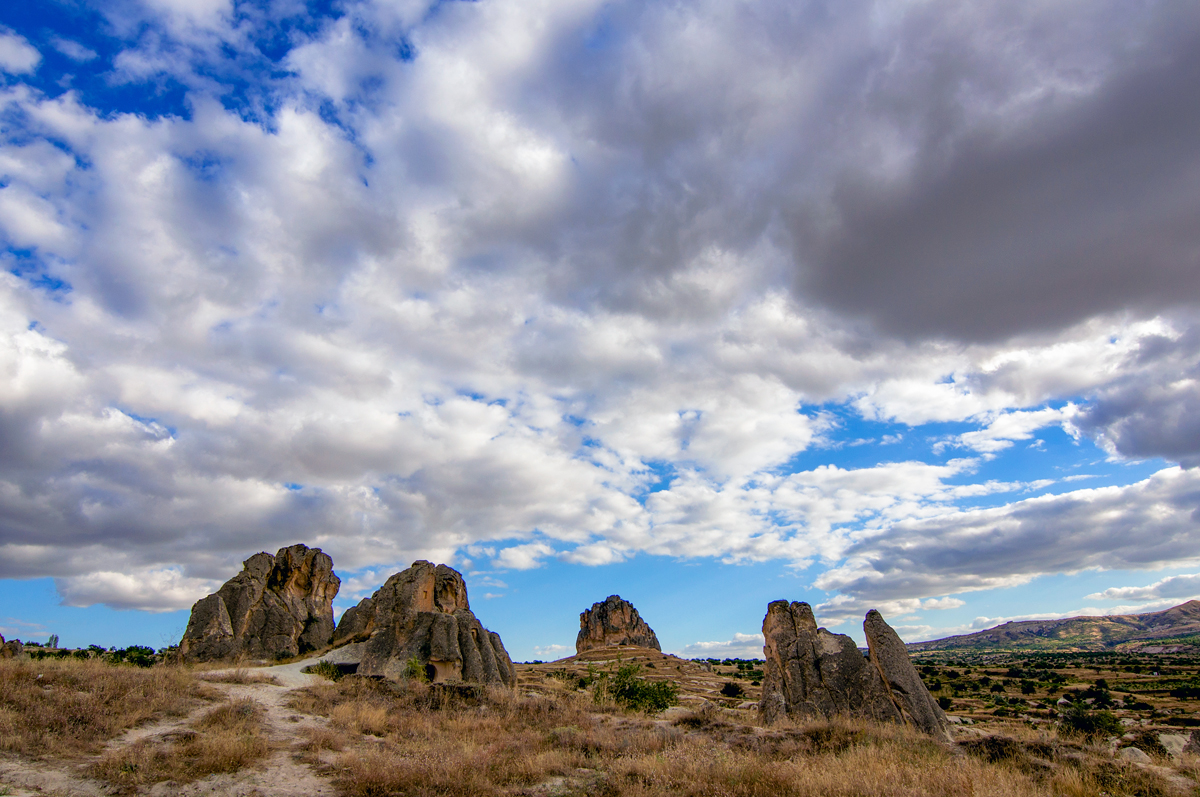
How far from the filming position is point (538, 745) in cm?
1596

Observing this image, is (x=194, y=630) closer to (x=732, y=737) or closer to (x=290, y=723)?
(x=290, y=723)

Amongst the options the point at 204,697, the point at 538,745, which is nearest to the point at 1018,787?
the point at 538,745

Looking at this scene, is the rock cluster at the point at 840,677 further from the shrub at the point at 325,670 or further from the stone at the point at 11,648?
the stone at the point at 11,648

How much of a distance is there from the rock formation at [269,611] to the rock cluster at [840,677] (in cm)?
2960

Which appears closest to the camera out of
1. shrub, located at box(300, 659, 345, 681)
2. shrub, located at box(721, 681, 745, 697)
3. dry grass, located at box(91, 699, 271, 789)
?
dry grass, located at box(91, 699, 271, 789)

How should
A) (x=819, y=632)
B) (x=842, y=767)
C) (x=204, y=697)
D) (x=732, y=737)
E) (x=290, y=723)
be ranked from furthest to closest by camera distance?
1. (x=819, y=632)
2. (x=204, y=697)
3. (x=290, y=723)
4. (x=732, y=737)
5. (x=842, y=767)

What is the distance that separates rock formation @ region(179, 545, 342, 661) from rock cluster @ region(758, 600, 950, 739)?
1165 inches

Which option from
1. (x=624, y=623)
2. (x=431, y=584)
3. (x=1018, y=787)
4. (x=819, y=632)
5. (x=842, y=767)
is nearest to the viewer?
(x=1018, y=787)

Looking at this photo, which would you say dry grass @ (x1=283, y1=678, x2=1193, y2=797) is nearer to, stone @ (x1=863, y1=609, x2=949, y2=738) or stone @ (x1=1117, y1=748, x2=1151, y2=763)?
stone @ (x1=1117, y1=748, x2=1151, y2=763)

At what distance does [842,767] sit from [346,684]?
68.7ft

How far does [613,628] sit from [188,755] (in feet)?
333

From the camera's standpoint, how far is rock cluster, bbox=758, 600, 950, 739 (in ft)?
66.0

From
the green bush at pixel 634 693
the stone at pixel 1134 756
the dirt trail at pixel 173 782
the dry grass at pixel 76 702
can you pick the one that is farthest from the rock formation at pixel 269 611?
the stone at pixel 1134 756

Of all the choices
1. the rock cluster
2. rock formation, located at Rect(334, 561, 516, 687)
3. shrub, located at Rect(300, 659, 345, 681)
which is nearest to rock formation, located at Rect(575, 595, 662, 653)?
rock formation, located at Rect(334, 561, 516, 687)
